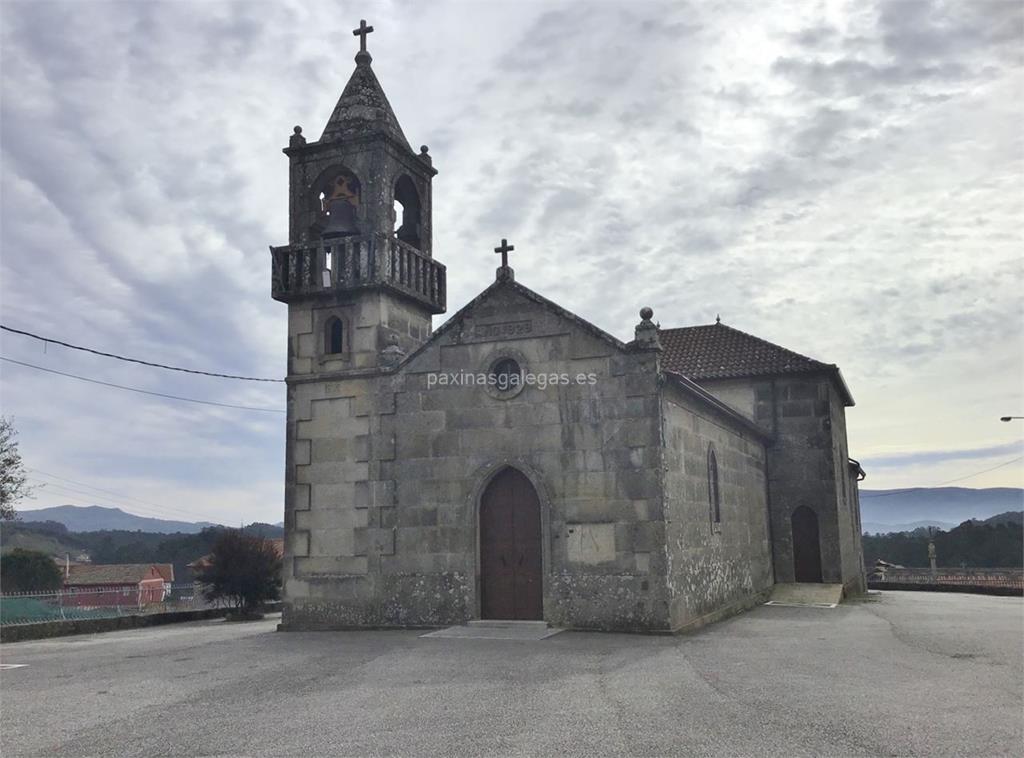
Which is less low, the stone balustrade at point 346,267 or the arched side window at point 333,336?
the stone balustrade at point 346,267

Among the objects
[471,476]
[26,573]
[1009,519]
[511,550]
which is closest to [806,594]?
[511,550]

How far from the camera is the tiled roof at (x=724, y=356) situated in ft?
81.3

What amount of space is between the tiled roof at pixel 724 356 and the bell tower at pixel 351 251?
8.65m

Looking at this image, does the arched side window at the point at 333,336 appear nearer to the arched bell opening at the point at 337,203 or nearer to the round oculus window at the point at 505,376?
the arched bell opening at the point at 337,203

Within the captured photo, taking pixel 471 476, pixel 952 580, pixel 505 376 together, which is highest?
pixel 505 376

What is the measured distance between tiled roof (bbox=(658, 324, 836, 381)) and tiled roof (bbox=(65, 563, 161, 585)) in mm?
50962

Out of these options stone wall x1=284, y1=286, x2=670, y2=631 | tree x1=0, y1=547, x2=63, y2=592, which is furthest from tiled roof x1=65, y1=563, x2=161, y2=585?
stone wall x1=284, y1=286, x2=670, y2=631

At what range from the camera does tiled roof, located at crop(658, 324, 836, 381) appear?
2477 cm

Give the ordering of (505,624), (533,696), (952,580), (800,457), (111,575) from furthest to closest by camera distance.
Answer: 1. (111,575)
2. (952,580)
3. (800,457)
4. (505,624)
5. (533,696)

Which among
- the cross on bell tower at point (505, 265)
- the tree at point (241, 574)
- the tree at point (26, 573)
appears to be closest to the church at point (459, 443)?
the cross on bell tower at point (505, 265)

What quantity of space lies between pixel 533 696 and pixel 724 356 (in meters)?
18.3

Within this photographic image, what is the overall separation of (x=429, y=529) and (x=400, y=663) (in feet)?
15.9

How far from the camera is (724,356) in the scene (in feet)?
85.4

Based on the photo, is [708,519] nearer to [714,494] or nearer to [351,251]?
[714,494]
